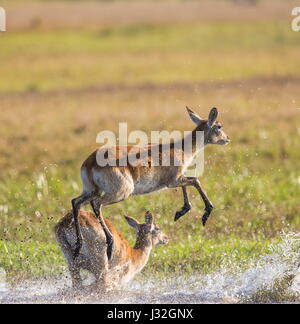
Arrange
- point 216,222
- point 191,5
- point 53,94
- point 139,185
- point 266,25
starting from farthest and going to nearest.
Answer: point 191,5 → point 266,25 → point 53,94 → point 216,222 → point 139,185

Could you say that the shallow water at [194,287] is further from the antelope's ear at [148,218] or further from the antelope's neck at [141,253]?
the antelope's ear at [148,218]

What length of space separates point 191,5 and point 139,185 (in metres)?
39.3

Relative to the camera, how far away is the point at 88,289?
8344 millimetres

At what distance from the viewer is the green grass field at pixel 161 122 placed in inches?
409

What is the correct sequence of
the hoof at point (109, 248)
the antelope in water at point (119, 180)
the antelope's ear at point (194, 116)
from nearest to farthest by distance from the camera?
1. the antelope in water at point (119, 180)
2. the hoof at point (109, 248)
3. the antelope's ear at point (194, 116)

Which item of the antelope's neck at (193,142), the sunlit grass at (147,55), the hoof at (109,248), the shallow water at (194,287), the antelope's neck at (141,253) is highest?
the sunlit grass at (147,55)

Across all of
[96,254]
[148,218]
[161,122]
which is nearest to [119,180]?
[96,254]

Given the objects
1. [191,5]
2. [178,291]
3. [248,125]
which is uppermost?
[191,5]

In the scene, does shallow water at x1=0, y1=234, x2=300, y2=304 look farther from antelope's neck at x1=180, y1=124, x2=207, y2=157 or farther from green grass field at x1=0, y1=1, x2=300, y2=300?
antelope's neck at x1=180, y1=124, x2=207, y2=157

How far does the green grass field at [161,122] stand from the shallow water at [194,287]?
213mm

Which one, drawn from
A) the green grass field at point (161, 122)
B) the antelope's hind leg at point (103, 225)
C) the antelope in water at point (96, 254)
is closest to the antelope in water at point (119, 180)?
the antelope's hind leg at point (103, 225)

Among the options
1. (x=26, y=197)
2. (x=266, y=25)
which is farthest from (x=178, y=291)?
(x=266, y=25)

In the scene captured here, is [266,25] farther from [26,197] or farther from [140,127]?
[26,197]

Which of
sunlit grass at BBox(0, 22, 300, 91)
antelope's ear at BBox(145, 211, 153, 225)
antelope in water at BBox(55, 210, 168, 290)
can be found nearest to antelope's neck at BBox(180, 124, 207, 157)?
antelope's ear at BBox(145, 211, 153, 225)
